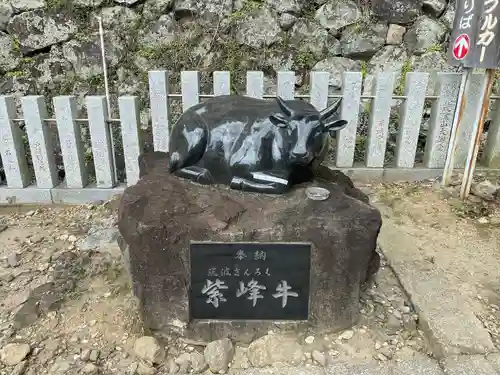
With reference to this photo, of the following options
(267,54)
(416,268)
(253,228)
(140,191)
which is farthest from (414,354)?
(267,54)

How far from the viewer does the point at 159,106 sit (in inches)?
200

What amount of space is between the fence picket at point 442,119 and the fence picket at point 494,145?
1.98ft

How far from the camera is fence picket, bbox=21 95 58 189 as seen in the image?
4.92 meters

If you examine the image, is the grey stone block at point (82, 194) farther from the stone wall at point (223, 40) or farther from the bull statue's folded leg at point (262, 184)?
the bull statue's folded leg at point (262, 184)

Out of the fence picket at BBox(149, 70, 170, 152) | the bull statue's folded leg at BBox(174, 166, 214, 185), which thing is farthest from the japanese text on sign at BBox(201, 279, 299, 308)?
the fence picket at BBox(149, 70, 170, 152)

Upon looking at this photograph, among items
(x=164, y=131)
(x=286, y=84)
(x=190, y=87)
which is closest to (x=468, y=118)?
(x=286, y=84)

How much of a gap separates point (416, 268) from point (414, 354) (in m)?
1.00

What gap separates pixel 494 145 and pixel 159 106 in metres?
4.21

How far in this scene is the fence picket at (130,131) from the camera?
4914 millimetres

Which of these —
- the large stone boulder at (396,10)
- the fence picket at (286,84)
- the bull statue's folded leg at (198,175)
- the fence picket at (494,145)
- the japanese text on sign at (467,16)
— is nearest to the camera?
the bull statue's folded leg at (198,175)

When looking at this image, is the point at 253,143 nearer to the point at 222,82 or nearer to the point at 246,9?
the point at 222,82

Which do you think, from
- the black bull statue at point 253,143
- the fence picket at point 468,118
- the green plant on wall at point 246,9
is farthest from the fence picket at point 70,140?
the fence picket at point 468,118

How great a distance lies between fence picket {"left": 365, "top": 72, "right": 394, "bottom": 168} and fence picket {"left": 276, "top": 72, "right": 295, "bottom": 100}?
1017 mm

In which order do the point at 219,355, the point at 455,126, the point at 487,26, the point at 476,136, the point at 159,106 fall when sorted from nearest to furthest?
the point at 219,355
the point at 487,26
the point at 476,136
the point at 455,126
the point at 159,106
